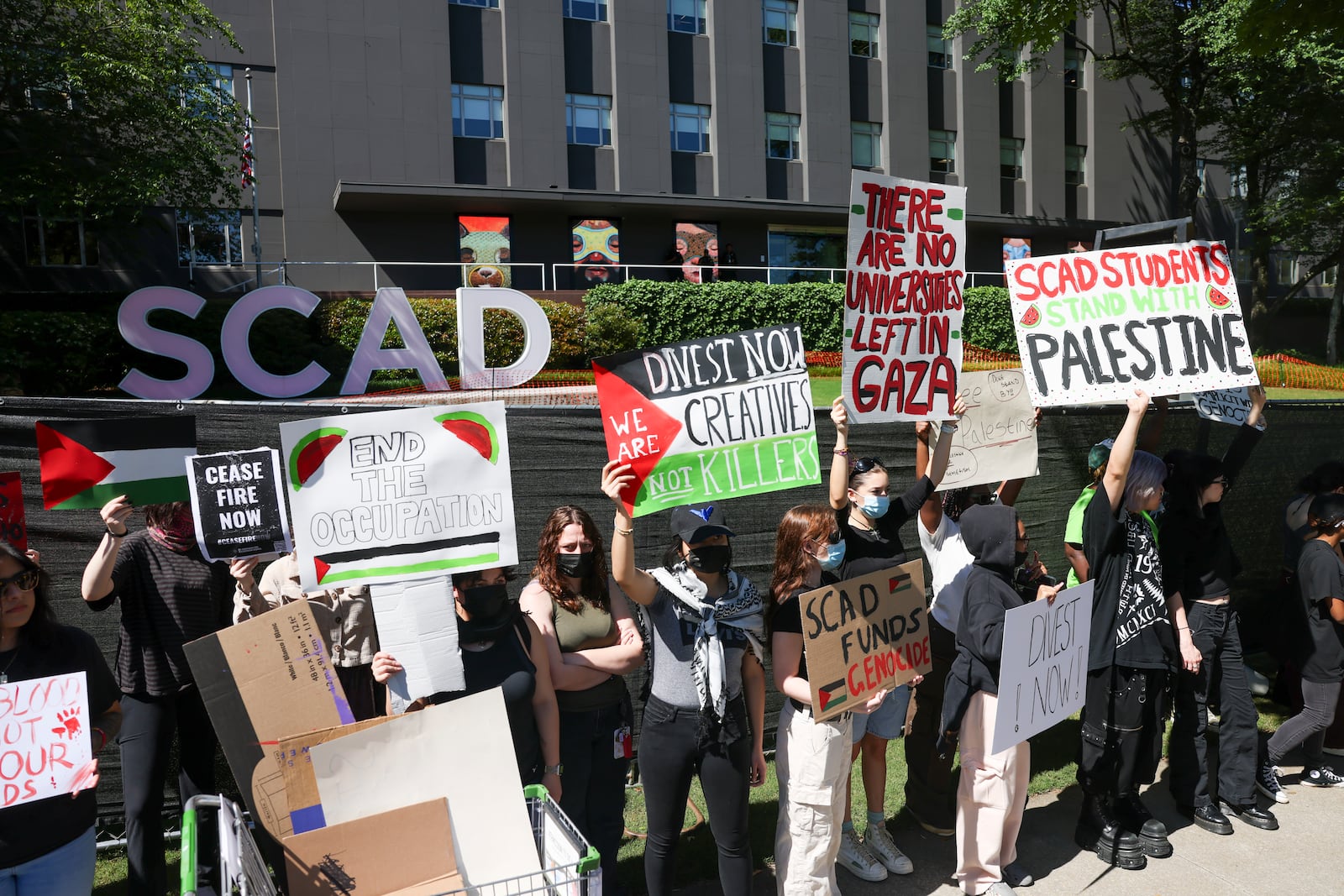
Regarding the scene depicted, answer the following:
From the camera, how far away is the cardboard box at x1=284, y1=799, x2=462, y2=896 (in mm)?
2826

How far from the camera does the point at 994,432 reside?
568 centimetres

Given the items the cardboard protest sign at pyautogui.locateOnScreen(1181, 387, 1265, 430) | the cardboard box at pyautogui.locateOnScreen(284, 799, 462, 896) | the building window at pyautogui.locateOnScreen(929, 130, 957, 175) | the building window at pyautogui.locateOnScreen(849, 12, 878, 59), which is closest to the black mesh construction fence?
the cardboard protest sign at pyautogui.locateOnScreen(1181, 387, 1265, 430)

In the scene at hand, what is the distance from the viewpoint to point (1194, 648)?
4.96m

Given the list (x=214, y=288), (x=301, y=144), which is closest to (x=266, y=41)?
(x=301, y=144)

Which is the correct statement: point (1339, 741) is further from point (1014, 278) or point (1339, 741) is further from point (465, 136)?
point (465, 136)

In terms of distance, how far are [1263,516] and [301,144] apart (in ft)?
86.6

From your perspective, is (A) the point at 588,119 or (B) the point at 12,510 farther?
(A) the point at 588,119

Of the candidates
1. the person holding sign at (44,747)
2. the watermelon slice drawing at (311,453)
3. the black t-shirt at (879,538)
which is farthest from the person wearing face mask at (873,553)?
the person holding sign at (44,747)

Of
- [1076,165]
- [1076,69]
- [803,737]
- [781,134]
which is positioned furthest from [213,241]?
[1076,69]

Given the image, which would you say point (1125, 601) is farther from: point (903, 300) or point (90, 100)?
point (90, 100)

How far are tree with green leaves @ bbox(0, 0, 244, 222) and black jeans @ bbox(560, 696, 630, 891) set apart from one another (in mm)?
17449

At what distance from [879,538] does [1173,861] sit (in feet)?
7.44

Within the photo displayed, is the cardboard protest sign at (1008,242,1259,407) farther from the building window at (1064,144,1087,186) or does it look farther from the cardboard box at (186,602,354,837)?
the building window at (1064,144,1087,186)

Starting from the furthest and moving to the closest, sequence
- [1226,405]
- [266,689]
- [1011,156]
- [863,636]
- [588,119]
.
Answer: [1011,156] < [588,119] < [1226,405] < [863,636] < [266,689]
